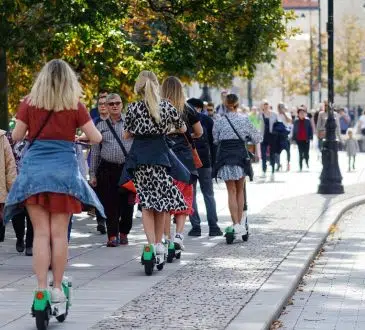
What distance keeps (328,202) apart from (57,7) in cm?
636

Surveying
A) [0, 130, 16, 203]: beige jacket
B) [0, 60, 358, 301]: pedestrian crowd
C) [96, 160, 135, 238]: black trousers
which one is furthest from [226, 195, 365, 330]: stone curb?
[0, 130, 16, 203]: beige jacket

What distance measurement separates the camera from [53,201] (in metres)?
9.13

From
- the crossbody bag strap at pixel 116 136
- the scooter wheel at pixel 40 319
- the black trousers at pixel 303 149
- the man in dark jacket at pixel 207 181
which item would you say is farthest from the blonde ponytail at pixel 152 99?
the black trousers at pixel 303 149

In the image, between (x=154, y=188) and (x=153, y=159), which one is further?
(x=154, y=188)

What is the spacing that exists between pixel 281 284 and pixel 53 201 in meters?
2.71

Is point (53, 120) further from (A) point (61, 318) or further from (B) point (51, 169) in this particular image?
(A) point (61, 318)

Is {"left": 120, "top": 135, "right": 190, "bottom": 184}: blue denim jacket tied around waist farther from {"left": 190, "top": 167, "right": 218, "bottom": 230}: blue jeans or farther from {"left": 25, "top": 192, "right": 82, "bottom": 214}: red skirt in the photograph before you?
{"left": 190, "top": 167, "right": 218, "bottom": 230}: blue jeans

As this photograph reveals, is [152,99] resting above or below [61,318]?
above

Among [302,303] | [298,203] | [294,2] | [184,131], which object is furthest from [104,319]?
[294,2]

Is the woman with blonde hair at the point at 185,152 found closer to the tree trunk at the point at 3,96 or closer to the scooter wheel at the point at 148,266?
the scooter wheel at the point at 148,266

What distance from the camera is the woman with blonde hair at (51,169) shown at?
909 centimetres

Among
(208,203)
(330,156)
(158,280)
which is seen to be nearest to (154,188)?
(158,280)

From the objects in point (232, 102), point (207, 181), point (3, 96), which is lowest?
point (207, 181)

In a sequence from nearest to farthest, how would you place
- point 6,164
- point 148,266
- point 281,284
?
point 281,284 → point 148,266 → point 6,164
